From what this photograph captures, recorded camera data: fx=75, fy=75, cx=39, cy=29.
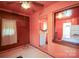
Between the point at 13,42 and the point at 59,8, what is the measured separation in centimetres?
294

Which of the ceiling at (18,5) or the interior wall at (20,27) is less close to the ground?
the ceiling at (18,5)

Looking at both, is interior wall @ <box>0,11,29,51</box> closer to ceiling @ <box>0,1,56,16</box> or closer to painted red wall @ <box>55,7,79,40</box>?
ceiling @ <box>0,1,56,16</box>

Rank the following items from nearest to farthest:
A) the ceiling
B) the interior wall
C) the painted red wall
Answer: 1. the painted red wall
2. the ceiling
3. the interior wall

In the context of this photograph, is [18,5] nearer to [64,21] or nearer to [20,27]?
[20,27]

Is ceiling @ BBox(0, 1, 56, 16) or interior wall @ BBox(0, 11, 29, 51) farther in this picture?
interior wall @ BBox(0, 11, 29, 51)

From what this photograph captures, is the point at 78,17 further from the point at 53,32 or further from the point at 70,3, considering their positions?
the point at 53,32

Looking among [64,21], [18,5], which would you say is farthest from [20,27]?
[64,21]

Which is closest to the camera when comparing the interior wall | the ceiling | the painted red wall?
the painted red wall

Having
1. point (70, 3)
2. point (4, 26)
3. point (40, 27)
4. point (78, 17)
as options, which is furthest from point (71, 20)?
point (4, 26)

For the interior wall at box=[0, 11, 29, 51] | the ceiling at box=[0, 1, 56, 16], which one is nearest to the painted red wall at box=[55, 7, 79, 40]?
the ceiling at box=[0, 1, 56, 16]

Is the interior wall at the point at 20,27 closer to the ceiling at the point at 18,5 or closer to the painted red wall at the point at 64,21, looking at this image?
the ceiling at the point at 18,5

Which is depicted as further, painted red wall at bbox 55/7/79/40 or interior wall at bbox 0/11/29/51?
interior wall at bbox 0/11/29/51

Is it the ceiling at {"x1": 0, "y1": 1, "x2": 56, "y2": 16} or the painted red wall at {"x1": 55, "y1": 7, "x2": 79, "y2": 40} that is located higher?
the ceiling at {"x1": 0, "y1": 1, "x2": 56, "y2": 16}

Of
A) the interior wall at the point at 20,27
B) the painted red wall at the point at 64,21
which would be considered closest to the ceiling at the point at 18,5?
the interior wall at the point at 20,27
